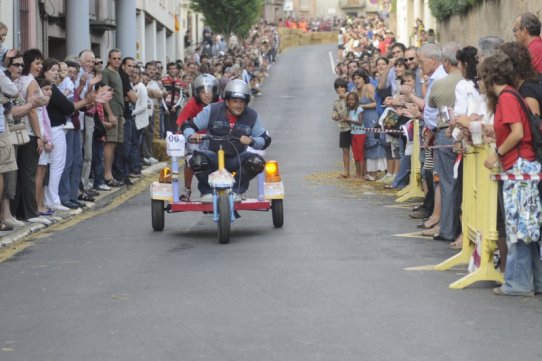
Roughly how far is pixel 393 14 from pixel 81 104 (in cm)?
5756

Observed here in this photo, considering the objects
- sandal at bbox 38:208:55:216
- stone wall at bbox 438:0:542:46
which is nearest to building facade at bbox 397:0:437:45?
stone wall at bbox 438:0:542:46

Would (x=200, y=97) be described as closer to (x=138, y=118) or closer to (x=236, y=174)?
(x=236, y=174)

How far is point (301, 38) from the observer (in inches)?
4306

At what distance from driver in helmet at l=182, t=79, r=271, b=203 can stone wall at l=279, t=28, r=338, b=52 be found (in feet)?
285

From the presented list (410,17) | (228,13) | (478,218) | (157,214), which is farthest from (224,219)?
(228,13)

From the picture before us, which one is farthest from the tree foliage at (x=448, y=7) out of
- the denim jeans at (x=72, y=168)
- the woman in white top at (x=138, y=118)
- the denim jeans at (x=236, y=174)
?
the denim jeans at (x=236, y=174)

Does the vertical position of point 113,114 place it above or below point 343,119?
above

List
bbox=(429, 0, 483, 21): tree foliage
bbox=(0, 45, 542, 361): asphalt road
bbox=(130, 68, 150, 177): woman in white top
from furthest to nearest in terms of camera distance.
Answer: bbox=(429, 0, 483, 21): tree foliage → bbox=(130, 68, 150, 177): woman in white top → bbox=(0, 45, 542, 361): asphalt road

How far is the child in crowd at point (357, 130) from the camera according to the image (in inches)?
946

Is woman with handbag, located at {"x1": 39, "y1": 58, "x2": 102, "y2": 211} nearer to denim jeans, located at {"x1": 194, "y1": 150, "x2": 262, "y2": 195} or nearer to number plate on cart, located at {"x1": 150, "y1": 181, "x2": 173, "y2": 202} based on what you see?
number plate on cart, located at {"x1": 150, "y1": 181, "x2": 173, "y2": 202}

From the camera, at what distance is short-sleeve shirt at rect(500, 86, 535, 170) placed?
10.5 m

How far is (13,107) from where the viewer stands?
16.0 meters

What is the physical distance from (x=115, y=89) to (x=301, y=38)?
288 ft

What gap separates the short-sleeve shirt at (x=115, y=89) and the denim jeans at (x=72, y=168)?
2.90 m
